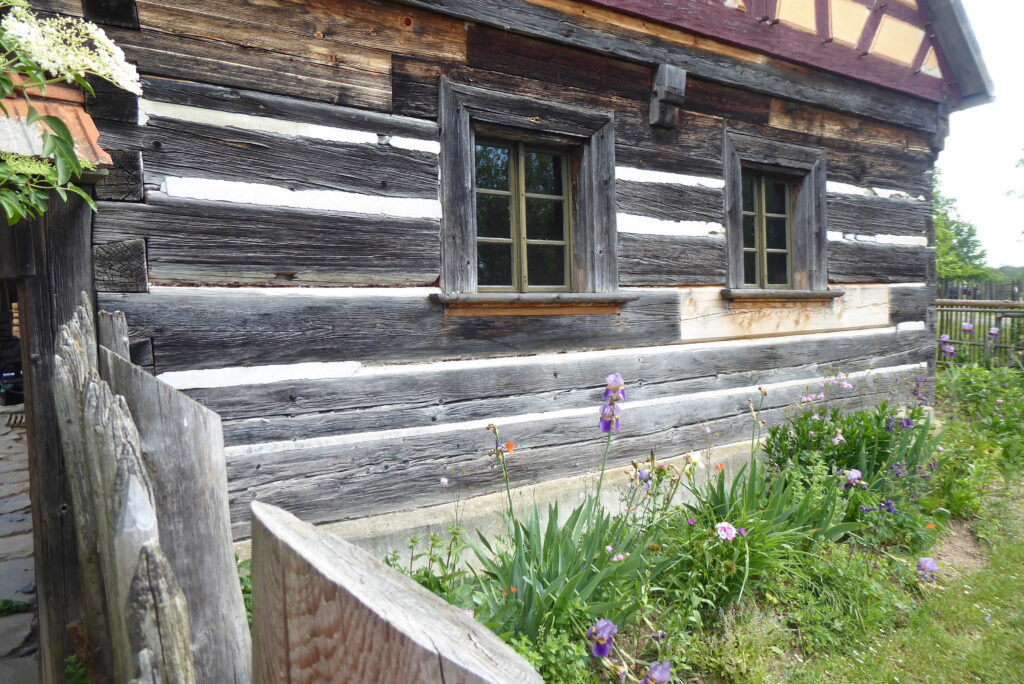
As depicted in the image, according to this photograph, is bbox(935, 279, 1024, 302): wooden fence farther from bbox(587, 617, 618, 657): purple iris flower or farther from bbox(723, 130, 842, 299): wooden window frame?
bbox(587, 617, 618, 657): purple iris flower

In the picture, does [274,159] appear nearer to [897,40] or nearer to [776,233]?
[776,233]

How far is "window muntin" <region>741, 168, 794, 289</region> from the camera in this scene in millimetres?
5457

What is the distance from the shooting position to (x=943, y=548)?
4340 millimetres

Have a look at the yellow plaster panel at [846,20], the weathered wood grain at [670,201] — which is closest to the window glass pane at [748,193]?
the weathered wood grain at [670,201]

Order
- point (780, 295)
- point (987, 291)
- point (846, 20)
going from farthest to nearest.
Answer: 1. point (987, 291)
2. point (846, 20)
3. point (780, 295)

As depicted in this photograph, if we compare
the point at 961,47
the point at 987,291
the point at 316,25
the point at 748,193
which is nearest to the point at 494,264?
the point at 316,25

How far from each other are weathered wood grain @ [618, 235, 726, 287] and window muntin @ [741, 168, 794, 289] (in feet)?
1.84

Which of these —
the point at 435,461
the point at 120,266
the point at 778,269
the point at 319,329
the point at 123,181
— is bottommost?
the point at 435,461

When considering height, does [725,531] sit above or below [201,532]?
below

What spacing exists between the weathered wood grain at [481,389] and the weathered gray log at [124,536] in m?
1.30

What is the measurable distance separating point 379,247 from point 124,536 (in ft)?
9.10

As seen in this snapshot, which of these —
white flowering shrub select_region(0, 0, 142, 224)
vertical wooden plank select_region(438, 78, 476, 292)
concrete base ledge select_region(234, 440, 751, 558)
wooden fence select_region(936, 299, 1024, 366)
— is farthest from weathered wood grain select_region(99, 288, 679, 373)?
wooden fence select_region(936, 299, 1024, 366)

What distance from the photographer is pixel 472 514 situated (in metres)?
3.77

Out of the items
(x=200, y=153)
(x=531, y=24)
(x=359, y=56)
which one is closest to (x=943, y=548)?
(x=531, y=24)
